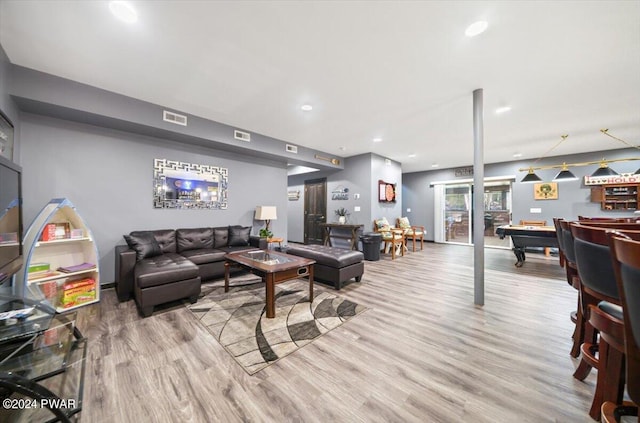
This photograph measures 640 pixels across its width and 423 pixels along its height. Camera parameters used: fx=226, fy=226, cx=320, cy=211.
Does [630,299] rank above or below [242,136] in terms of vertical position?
below

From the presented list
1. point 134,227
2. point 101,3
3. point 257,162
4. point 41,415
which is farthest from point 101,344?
point 257,162

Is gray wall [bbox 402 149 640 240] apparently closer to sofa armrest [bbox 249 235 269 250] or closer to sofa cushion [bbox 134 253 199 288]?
sofa armrest [bbox 249 235 269 250]

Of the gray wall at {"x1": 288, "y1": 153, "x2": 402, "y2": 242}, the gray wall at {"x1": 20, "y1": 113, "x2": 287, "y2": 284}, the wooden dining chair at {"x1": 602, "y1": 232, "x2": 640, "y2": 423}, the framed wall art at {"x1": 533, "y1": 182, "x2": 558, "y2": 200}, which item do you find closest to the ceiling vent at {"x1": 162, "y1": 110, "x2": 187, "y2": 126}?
the gray wall at {"x1": 20, "y1": 113, "x2": 287, "y2": 284}

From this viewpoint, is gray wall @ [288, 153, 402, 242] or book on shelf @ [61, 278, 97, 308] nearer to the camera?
book on shelf @ [61, 278, 97, 308]

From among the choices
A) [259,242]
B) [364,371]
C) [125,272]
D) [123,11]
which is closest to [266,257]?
[259,242]

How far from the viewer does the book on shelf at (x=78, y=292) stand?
2719 millimetres

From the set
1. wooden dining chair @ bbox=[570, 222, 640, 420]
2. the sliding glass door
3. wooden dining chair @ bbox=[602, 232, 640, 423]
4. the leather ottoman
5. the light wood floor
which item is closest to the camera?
wooden dining chair @ bbox=[602, 232, 640, 423]

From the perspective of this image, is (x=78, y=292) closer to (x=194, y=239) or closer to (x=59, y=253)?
(x=59, y=253)

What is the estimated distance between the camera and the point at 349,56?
7.66ft

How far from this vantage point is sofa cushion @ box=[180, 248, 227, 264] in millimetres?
3526

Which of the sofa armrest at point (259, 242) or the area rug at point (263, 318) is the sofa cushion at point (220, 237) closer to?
the sofa armrest at point (259, 242)

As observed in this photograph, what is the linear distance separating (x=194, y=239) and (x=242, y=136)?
2.15 meters

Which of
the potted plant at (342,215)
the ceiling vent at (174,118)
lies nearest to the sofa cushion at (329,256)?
the potted plant at (342,215)

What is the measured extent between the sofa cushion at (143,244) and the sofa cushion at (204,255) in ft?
1.29
